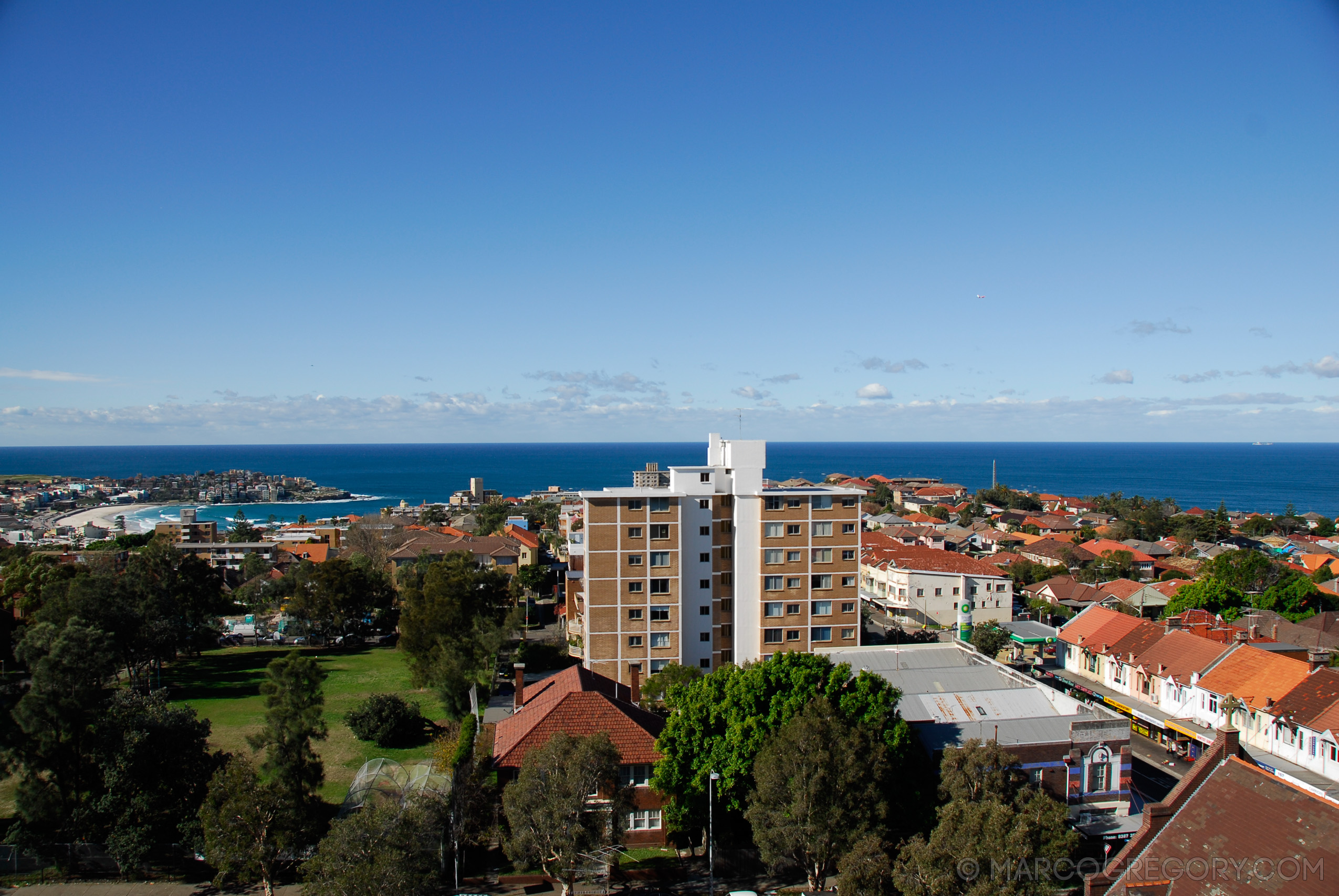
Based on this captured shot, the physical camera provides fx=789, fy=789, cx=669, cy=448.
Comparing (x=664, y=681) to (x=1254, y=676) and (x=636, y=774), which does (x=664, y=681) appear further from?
(x=1254, y=676)

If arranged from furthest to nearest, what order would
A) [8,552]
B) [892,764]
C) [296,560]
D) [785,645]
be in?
[296,560] → [8,552] → [785,645] → [892,764]

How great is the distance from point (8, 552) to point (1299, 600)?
8166 cm

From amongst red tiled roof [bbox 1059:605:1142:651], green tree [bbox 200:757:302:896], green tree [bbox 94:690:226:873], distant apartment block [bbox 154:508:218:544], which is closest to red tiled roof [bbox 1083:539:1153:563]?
red tiled roof [bbox 1059:605:1142:651]

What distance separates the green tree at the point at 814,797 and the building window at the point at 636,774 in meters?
3.99

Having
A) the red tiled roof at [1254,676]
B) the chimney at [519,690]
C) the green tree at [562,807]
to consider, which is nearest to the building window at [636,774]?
the green tree at [562,807]

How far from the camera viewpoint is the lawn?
90.0 ft

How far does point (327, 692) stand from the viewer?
35594 millimetres

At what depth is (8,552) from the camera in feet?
181

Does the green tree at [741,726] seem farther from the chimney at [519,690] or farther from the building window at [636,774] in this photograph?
the chimney at [519,690]

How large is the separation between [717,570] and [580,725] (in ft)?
42.9

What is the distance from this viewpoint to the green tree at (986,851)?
1343 cm

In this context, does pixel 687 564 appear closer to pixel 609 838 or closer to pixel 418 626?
pixel 418 626

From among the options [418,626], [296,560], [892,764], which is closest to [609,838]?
[892,764]

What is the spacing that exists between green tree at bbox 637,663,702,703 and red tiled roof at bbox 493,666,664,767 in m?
2.06
